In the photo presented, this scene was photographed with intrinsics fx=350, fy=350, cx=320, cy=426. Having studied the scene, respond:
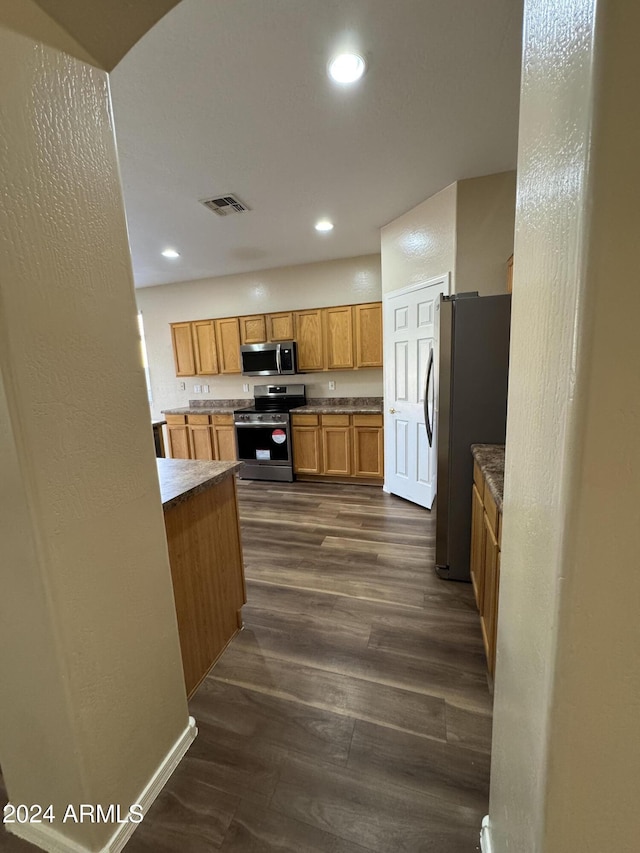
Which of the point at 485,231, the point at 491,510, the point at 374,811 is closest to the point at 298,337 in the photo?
the point at 485,231

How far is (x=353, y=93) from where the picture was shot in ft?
5.74

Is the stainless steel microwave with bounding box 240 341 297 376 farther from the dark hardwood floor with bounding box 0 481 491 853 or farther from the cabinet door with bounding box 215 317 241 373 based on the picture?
the dark hardwood floor with bounding box 0 481 491 853

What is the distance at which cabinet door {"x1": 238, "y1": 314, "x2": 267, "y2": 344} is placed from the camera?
470cm

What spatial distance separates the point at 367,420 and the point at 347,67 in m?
3.02

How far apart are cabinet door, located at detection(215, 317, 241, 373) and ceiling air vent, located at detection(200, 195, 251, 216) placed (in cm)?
192

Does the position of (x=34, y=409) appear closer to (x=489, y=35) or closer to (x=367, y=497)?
(x=489, y=35)

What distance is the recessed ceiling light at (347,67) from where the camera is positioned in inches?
61.2

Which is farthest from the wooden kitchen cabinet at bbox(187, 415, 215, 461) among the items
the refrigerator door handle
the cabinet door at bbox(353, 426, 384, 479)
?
the refrigerator door handle

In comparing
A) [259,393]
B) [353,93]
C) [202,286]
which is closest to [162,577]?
[353,93]

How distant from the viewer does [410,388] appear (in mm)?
3438

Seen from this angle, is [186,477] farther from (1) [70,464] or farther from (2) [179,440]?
(2) [179,440]

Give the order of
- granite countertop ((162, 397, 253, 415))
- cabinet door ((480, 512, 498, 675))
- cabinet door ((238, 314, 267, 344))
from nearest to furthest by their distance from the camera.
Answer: cabinet door ((480, 512, 498, 675)), cabinet door ((238, 314, 267, 344)), granite countertop ((162, 397, 253, 415))

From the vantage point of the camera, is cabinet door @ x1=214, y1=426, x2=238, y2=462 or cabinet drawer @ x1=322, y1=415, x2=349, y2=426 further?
cabinet door @ x1=214, y1=426, x2=238, y2=462

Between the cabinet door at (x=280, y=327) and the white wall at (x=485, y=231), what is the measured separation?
2349 mm
